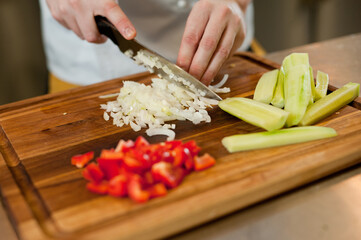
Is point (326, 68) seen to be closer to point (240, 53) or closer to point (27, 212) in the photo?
point (240, 53)

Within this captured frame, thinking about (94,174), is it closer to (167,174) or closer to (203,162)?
(167,174)

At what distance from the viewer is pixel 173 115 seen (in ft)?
5.09

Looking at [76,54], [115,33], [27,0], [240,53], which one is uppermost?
[115,33]

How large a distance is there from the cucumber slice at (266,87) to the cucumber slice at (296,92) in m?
0.06

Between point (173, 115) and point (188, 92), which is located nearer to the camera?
point (173, 115)

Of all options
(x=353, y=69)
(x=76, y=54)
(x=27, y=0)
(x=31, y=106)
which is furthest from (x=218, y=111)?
(x=27, y=0)

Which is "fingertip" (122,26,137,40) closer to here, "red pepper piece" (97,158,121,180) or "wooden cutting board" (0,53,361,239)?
"wooden cutting board" (0,53,361,239)

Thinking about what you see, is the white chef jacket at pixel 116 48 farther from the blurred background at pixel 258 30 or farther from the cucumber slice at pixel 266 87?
the blurred background at pixel 258 30

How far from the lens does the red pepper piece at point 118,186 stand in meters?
1.09

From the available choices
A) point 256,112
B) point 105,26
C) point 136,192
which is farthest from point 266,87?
point 136,192

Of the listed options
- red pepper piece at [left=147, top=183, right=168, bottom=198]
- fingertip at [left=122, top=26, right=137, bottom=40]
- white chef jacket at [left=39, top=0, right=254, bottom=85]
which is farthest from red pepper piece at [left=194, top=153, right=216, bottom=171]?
white chef jacket at [left=39, top=0, right=254, bottom=85]

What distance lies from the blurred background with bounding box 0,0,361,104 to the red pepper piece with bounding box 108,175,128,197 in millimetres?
2770

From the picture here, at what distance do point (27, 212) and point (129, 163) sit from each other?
11.6 inches

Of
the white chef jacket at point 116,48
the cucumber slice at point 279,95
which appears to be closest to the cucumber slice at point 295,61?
the cucumber slice at point 279,95
